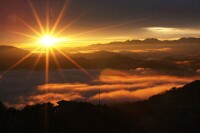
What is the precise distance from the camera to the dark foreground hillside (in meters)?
85.4

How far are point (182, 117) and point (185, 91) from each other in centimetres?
3178

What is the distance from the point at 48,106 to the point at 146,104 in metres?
35.1

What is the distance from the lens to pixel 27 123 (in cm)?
8606

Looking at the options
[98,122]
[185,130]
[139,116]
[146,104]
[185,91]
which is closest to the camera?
[185,130]

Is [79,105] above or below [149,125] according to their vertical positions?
above

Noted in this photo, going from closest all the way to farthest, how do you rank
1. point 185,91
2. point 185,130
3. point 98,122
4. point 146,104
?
point 185,130 → point 98,122 → point 146,104 → point 185,91

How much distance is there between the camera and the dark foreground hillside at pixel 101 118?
280 feet

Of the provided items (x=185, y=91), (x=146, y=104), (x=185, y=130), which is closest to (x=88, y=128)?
(x=185, y=130)

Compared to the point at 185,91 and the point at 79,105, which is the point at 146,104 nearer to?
the point at 185,91

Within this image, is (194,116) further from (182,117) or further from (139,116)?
(139,116)

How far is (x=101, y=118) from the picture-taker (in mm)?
94750

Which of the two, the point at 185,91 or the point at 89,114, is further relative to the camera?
the point at 185,91

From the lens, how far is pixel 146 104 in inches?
4510

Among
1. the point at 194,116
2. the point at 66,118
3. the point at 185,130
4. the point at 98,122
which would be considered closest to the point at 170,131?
the point at 185,130
